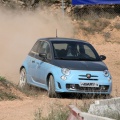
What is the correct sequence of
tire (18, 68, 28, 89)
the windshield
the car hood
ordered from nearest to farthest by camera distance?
the car hood → the windshield → tire (18, 68, 28, 89)

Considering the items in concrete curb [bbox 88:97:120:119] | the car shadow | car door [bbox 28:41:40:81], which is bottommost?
concrete curb [bbox 88:97:120:119]

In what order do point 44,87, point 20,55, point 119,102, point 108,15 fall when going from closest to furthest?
point 119,102 < point 44,87 < point 20,55 < point 108,15

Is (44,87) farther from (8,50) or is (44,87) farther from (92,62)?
(8,50)

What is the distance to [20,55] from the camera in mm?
24703

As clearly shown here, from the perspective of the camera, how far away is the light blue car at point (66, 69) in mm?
13641

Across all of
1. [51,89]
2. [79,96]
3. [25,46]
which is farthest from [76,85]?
[25,46]

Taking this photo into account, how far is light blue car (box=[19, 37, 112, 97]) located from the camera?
537 inches

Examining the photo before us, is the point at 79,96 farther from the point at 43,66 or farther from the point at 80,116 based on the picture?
the point at 80,116

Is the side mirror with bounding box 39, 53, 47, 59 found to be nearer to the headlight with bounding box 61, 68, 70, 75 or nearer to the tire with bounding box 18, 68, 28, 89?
the headlight with bounding box 61, 68, 70, 75

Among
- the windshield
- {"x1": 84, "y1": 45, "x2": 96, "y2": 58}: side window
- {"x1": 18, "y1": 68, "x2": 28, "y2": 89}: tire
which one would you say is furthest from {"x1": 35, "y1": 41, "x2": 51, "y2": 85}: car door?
{"x1": 84, "y1": 45, "x2": 96, "y2": 58}: side window

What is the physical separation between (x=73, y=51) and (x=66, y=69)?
1291 millimetres

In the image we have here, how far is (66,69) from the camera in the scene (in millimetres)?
13680

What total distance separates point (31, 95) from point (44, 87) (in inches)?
19.9

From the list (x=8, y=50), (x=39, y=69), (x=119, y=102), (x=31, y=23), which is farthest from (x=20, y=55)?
(x=119, y=102)
